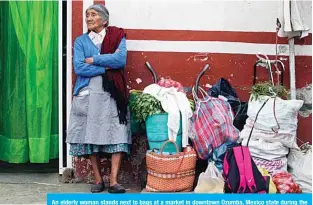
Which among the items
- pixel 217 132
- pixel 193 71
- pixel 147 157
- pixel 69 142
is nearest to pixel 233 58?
pixel 193 71

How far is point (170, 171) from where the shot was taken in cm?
586

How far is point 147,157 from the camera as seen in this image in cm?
601

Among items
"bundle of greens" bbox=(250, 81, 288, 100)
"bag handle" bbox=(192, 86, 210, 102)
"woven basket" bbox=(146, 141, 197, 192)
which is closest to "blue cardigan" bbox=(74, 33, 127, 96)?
"bag handle" bbox=(192, 86, 210, 102)

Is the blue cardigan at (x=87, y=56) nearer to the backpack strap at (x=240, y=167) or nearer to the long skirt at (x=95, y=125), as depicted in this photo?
the long skirt at (x=95, y=125)

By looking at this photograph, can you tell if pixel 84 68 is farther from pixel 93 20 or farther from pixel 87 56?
pixel 93 20

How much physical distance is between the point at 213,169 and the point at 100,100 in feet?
4.45

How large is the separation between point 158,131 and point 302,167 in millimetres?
1545

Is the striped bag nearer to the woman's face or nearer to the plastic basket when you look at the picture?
the plastic basket

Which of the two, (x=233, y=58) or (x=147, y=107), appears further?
(x=233, y=58)

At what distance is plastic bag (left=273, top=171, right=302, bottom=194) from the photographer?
581cm

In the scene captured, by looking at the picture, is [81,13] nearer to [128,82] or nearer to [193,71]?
[128,82]

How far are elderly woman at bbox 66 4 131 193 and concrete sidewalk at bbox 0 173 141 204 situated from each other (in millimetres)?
458

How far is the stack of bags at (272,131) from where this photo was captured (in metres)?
6.02
